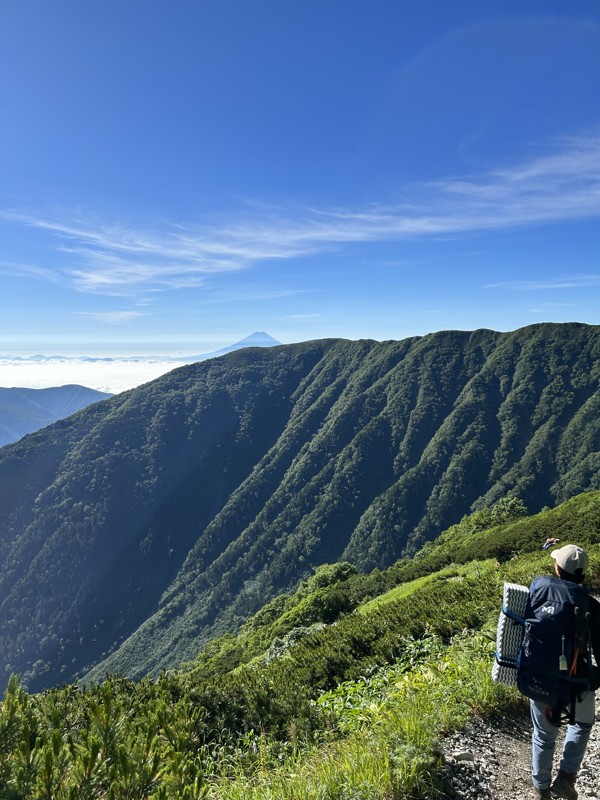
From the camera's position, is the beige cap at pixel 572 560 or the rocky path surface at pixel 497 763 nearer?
the beige cap at pixel 572 560

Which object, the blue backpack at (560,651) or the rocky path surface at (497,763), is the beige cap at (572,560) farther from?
the rocky path surface at (497,763)

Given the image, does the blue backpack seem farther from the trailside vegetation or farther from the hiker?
the trailside vegetation

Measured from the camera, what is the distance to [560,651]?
4.50 m

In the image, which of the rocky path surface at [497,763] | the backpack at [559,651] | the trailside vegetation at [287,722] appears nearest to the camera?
the trailside vegetation at [287,722]

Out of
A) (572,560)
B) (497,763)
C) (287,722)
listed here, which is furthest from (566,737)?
(287,722)

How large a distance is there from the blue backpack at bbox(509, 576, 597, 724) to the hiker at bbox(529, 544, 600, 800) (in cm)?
9

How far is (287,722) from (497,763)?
3.76 meters

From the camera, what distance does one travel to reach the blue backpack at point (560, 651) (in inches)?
177

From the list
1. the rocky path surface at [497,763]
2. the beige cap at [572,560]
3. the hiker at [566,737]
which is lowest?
the rocky path surface at [497,763]

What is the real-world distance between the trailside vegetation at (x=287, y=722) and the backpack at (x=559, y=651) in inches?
55.7

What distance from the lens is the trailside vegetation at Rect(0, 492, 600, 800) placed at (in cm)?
325

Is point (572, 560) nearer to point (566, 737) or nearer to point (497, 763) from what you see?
point (566, 737)

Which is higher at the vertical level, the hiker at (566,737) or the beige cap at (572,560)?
the beige cap at (572,560)

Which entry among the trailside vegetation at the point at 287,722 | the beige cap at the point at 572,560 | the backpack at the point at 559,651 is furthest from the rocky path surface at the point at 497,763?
the beige cap at the point at 572,560
